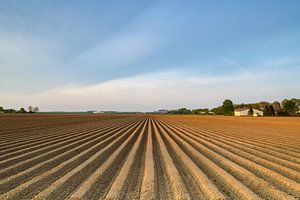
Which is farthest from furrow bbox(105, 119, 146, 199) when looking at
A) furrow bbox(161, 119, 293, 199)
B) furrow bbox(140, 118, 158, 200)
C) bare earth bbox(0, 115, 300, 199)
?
furrow bbox(161, 119, 293, 199)

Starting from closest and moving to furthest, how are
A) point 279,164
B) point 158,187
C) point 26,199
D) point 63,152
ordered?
point 26,199 < point 158,187 < point 279,164 < point 63,152

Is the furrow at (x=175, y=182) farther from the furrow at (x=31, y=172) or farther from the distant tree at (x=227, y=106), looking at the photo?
the distant tree at (x=227, y=106)

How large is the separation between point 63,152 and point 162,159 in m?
3.42

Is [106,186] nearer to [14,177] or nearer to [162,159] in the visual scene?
[14,177]

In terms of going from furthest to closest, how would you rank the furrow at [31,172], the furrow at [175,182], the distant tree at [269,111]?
the distant tree at [269,111] < the furrow at [31,172] < the furrow at [175,182]

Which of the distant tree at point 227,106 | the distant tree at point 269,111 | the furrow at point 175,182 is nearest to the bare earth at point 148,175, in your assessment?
the furrow at point 175,182

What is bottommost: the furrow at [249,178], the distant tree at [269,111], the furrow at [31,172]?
the furrow at [249,178]

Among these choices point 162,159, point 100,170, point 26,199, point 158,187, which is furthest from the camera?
point 162,159

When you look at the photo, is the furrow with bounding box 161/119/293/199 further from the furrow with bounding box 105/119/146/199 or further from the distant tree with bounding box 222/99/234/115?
the distant tree with bounding box 222/99/234/115

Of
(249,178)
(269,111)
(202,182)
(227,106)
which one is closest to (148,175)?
(202,182)

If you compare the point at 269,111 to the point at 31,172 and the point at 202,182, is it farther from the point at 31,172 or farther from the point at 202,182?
the point at 31,172

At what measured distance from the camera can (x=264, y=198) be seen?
4.33 m

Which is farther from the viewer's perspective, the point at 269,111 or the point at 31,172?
the point at 269,111

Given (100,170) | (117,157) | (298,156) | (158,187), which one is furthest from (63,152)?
(298,156)
